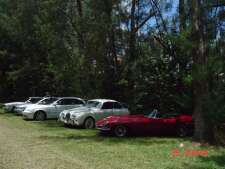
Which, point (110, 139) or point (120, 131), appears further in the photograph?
point (120, 131)

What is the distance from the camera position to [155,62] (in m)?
24.1

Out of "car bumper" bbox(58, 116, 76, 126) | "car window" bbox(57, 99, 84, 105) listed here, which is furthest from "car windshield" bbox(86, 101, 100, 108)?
"car window" bbox(57, 99, 84, 105)

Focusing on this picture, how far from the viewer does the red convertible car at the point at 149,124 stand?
17562mm

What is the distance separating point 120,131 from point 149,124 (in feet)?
4.32

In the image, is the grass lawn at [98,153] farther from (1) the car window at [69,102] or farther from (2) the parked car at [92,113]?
(1) the car window at [69,102]

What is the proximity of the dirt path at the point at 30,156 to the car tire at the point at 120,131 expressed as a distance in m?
3.35

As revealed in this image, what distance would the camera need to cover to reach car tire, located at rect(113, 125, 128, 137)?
689 inches

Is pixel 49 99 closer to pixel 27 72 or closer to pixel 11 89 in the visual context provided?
pixel 27 72

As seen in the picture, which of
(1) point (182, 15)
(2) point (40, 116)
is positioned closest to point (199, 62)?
(1) point (182, 15)

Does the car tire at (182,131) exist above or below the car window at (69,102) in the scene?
below

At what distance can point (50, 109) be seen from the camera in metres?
26.3

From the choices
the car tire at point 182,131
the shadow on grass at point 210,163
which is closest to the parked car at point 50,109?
the car tire at point 182,131

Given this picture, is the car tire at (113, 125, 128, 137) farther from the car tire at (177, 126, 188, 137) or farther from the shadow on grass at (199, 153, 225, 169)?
the shadow on grass at (199, 153, 225, 169)

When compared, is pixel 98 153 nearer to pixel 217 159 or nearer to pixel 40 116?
pixel 217 159
